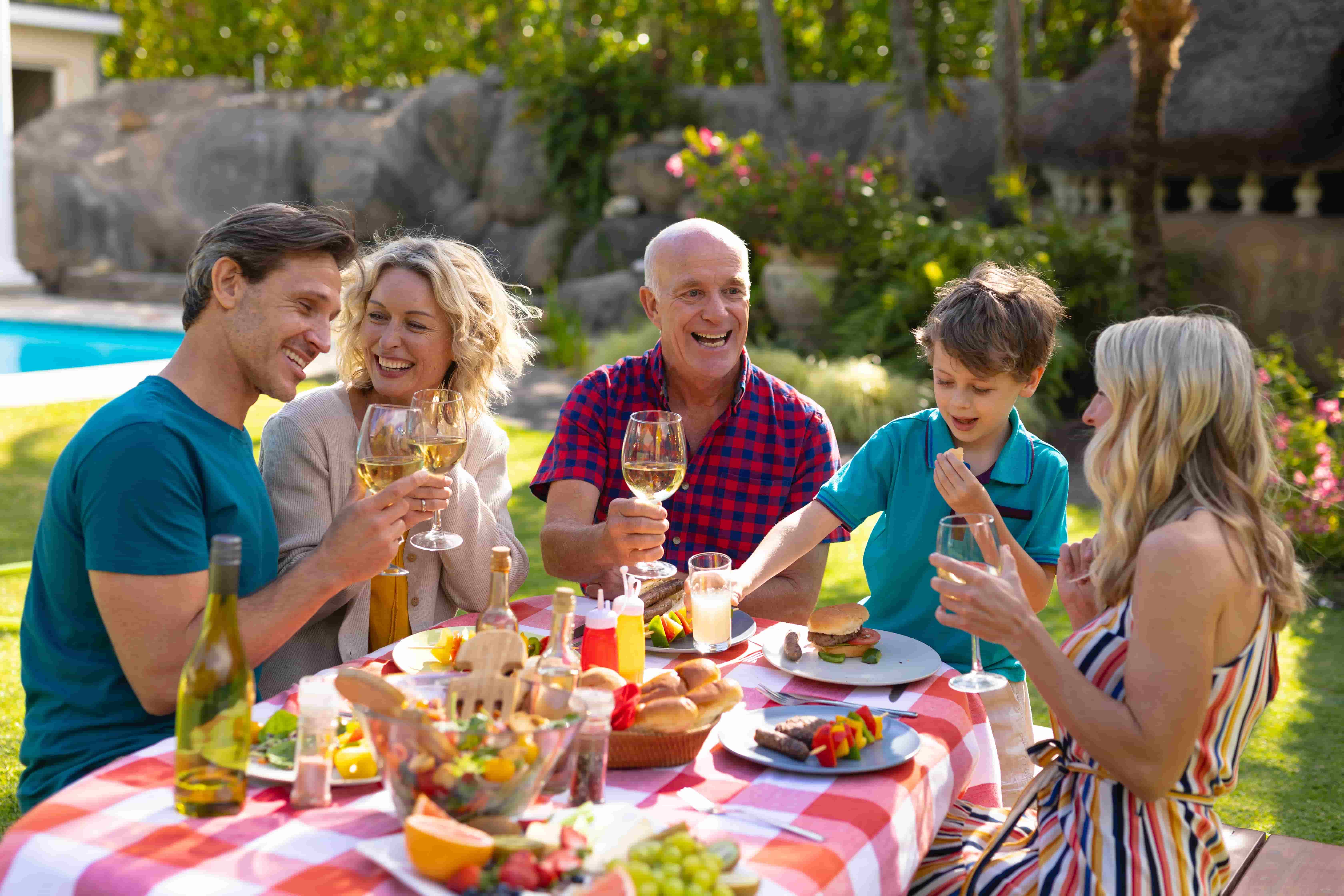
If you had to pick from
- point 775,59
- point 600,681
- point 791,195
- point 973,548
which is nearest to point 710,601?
point 600,681

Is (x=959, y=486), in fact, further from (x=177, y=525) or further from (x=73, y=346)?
(x=73, y=346)

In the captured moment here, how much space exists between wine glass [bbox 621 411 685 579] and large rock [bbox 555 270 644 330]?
35.2ft

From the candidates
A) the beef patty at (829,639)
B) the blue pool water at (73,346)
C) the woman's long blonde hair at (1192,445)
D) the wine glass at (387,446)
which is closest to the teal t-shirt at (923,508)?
the beef patty at (829,639)

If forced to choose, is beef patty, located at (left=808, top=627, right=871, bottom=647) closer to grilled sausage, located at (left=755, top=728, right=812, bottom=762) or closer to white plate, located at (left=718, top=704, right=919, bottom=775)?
white plate, located at (left=718, top=704, right=919, bottom=775)

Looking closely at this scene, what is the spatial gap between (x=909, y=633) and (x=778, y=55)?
471 inches

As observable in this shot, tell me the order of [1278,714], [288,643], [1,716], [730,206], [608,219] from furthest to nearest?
[608,219] < [730,206] < [1278,714] < [1,716] < [288,643]

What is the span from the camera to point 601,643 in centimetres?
228

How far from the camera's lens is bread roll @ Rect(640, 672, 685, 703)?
209cm

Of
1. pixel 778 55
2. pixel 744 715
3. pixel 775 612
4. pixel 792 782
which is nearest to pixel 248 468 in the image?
pixel 744 715

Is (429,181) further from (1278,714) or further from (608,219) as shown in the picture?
(1278,714)

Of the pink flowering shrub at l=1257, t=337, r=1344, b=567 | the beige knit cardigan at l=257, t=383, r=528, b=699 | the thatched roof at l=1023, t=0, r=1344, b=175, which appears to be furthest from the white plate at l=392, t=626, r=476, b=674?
the thatched roof at l=1023, t=0, r=1344, b=175

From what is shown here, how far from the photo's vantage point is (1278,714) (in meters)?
4.83

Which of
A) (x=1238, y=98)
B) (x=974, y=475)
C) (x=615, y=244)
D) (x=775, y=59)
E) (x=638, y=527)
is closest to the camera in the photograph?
(x=638, y=527)

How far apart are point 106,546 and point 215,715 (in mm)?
529
